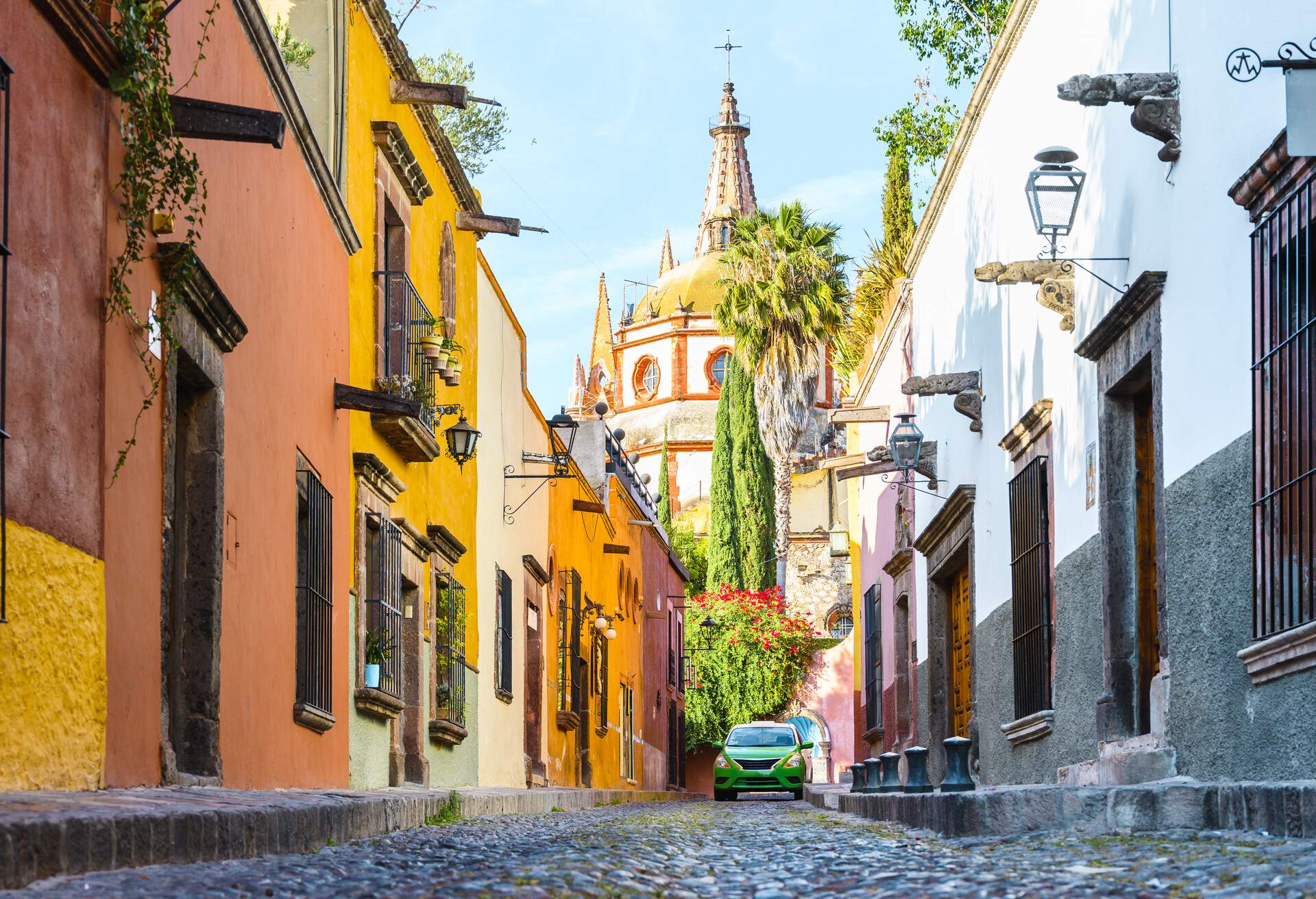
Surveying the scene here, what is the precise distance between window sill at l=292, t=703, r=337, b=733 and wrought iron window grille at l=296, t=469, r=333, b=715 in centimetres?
6

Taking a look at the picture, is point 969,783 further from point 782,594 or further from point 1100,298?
point 782,594

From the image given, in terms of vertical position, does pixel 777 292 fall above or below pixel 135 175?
above

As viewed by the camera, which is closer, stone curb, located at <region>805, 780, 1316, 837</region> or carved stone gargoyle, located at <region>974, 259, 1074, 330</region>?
stone curb, located at <region>805, 780, 1316, 837</region>

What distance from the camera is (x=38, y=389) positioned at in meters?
6.01

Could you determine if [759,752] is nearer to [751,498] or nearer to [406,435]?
[406,435]

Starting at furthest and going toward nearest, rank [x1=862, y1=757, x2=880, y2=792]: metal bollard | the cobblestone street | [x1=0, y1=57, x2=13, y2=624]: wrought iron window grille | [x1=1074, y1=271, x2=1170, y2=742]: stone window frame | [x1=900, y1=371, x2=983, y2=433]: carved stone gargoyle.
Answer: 1. [x1=900, y1=371, x2=983, y2=433]: carved stone gargoyle
2. [x1=862, y1=757, x2=880, y2=792]: metal bollard
3. [x1=1074, y1=271, x2=1170, y2=742]: stone window frame
4. [x1=0, y1=57, x2=13, y2=624]: wrought iron window grille
5. the cobblestone street

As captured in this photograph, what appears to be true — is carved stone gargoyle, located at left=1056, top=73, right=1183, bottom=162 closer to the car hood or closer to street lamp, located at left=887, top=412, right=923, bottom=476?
street lamp, located at left=887, top=412, right=923, bottom=476

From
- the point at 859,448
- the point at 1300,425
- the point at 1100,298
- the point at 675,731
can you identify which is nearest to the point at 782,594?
the point at 675,731

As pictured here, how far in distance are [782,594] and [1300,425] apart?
4246 cm

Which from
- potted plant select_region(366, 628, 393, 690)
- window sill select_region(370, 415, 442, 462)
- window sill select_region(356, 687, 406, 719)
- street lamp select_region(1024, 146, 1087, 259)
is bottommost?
window sill select_region(356, 687, 406, 719)

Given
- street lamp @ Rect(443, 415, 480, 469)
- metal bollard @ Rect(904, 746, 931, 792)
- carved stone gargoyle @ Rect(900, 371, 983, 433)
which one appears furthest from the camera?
street lamp @ Rect(443, 415, 480, 469)

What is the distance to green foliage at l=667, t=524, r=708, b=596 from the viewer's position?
6538 centimetres

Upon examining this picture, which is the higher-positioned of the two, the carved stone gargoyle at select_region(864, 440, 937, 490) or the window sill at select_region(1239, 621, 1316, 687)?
the carved stone gargoyle at select_region(864, 440, 937, 490)

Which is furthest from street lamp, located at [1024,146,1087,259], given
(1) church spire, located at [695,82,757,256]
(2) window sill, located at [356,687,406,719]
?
(1) church spire, located at [695,82,757,256]
